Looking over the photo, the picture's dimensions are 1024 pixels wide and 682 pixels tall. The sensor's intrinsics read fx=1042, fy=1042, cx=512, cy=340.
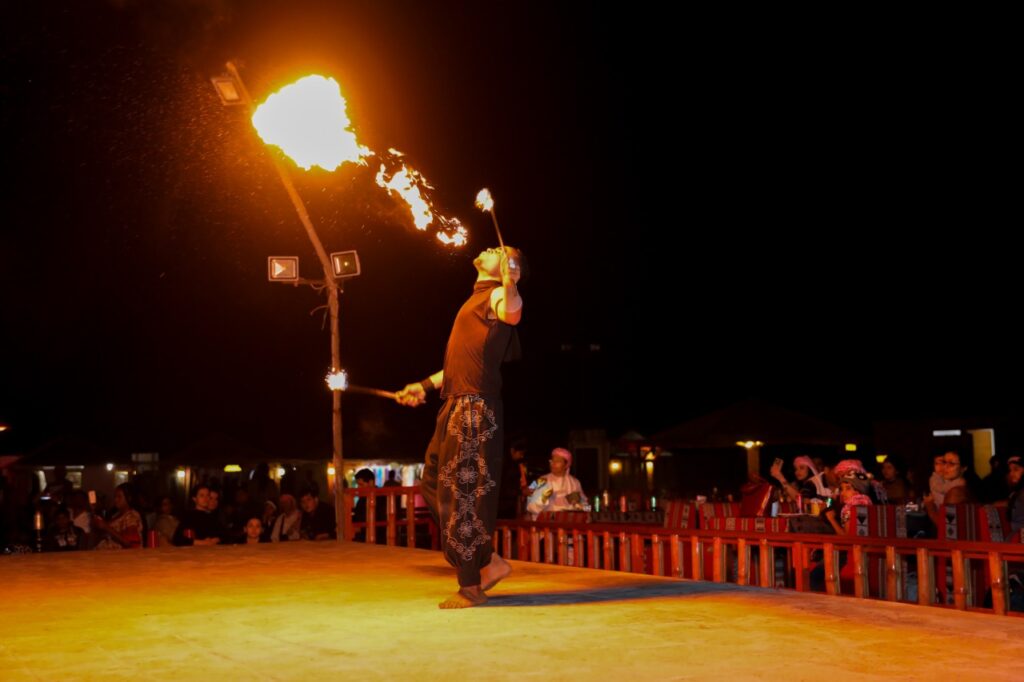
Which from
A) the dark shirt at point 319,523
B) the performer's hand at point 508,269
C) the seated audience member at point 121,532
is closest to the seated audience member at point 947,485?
the performer's hand at point 508,269

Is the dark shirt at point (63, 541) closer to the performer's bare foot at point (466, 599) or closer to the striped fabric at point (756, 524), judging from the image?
the striped fabric at point (756, 524)

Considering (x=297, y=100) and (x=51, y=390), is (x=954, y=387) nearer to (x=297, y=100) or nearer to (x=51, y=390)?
(x=297, y=100)

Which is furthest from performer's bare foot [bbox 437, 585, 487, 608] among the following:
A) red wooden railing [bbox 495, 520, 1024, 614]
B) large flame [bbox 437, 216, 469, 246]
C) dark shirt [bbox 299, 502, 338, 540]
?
dark shirt [bbox 299, 502, 338, 540]

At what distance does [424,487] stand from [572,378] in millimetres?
30934

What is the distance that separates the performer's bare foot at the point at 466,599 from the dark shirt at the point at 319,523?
6.43 meters

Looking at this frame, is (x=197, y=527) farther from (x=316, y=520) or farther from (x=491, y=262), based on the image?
(x=491, y=262)

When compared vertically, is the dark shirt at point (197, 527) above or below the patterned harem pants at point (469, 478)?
below

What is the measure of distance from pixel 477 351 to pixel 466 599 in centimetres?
127

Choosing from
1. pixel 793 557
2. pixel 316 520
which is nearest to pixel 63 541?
pixel 316 520

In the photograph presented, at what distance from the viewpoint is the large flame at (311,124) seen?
8727 millimetres

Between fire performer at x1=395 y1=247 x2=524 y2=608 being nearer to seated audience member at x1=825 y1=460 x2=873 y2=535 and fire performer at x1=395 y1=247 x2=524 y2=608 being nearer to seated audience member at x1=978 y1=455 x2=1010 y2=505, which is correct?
seated audience member at x1=825 y1=460 x2=873 y2=535

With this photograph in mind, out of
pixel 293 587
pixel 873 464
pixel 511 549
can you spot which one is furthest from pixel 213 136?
pixel 873 464

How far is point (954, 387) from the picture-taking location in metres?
22.9

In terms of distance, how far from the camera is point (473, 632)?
14.1ft
